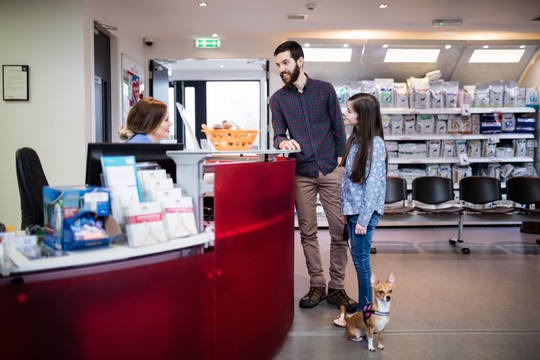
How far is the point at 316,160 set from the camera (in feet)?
11.1

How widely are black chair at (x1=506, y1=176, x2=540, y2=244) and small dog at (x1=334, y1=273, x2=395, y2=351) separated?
3.77 meters

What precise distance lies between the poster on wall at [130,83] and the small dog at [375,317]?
4.64m

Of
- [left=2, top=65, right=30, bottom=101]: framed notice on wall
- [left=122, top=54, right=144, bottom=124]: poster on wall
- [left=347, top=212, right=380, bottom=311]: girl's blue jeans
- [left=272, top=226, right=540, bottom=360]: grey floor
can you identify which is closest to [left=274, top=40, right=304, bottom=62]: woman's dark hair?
[left=347, top=212, right=380, bottom=311]: girl's blue jeans

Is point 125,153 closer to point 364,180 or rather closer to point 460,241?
point 364,180

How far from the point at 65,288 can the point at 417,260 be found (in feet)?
13.6

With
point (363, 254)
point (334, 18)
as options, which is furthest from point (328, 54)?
point (363, 254)

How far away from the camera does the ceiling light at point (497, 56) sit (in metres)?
7.24

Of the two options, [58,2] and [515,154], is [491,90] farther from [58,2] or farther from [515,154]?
[58,2]

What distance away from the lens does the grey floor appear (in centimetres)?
275

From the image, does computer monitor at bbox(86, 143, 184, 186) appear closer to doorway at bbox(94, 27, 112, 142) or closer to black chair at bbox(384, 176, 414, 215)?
black chair at bbox(384, 176, 414, 215)

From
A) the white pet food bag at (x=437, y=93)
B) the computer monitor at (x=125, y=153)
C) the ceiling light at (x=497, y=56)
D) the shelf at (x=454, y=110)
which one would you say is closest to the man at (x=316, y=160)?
the computer monitor at (x=125, y=153)

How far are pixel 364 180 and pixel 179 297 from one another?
4.80ft

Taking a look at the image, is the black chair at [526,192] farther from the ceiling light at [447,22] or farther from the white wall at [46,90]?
the white wall at [46,90]

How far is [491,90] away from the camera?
7180 millimetres
